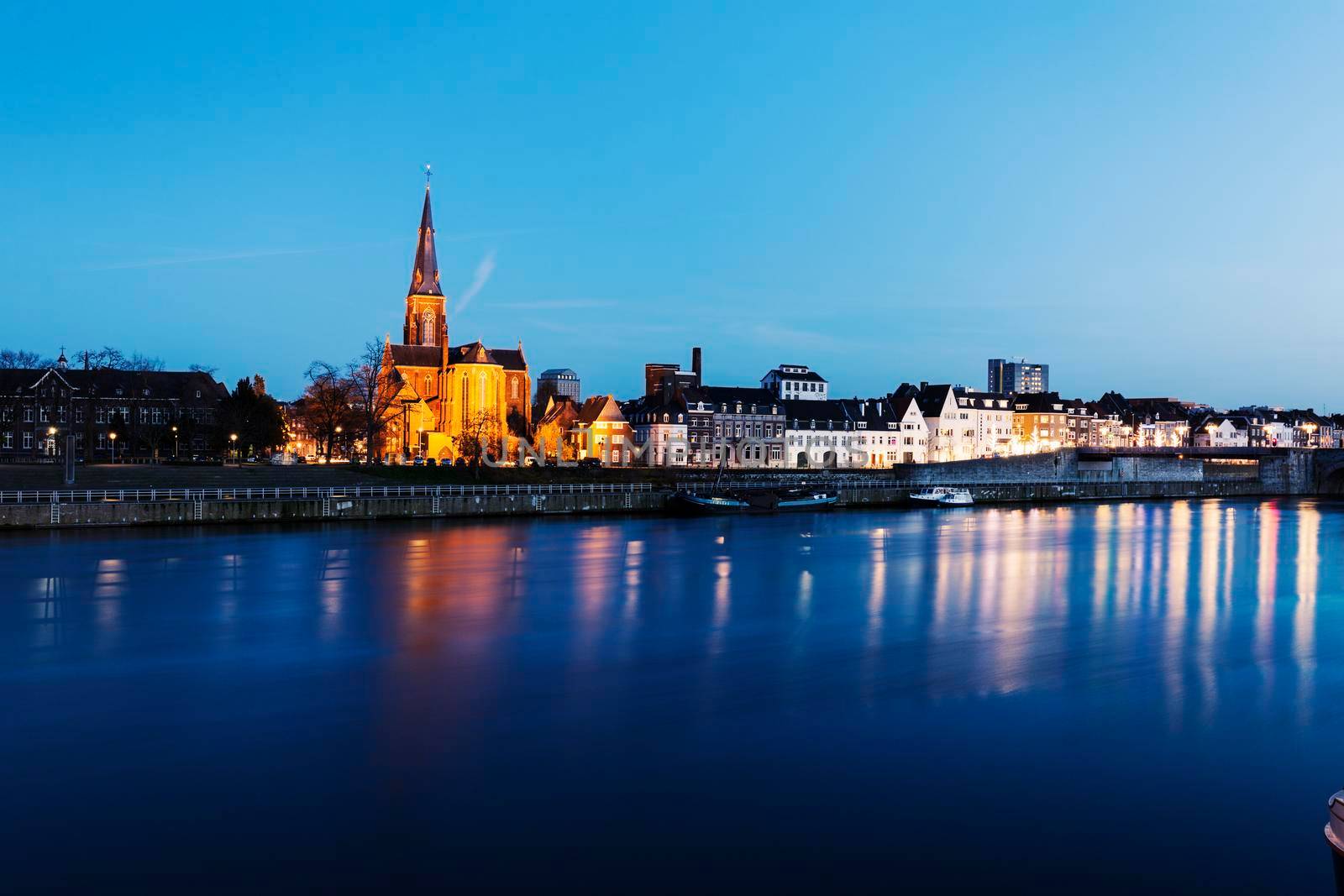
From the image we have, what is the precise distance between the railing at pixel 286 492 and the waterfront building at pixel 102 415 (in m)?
25.9

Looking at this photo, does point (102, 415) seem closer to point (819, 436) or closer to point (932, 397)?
point (819, 436)

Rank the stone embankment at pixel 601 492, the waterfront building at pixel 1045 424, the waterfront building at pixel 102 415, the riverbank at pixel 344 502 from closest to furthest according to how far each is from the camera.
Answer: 1. the riverbank at pixel 344 502
2. the stone embankment at pixel 601 492
3. the waterfront building at pixel 102 415
4. the waterfront building at pixel 1045 424

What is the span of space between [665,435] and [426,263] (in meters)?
34.6

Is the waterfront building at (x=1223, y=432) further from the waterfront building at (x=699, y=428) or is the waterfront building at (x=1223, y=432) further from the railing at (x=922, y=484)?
the waterfront building at (x=699, y=428)

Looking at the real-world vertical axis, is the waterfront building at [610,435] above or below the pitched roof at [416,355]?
below

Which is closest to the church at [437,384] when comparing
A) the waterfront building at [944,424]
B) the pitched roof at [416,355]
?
the pitched roof at [416,355]

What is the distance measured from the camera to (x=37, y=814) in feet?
38.5

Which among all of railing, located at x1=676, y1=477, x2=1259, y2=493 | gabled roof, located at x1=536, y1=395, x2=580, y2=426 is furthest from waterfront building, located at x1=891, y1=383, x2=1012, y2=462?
gabled roof, located at x1=536, y1=395, x2=580, y2=426

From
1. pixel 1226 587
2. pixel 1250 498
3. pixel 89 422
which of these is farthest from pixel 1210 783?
pixel 1250 498

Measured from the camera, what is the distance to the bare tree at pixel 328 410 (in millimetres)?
75562

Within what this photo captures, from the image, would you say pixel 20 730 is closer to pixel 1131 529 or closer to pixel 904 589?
pixel 904 589

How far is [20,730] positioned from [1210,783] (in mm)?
16658

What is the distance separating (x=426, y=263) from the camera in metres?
110

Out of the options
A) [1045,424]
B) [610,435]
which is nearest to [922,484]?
[610,435]
